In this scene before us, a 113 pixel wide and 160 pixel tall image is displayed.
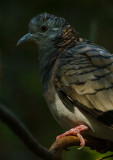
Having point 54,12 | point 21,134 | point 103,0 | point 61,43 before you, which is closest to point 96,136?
point 61,43

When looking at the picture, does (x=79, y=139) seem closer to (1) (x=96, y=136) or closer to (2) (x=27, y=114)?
(1) (x=96, y=136)

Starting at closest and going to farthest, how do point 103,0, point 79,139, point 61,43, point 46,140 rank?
point 79,139
point 61,43
point 103,0
point 46,140

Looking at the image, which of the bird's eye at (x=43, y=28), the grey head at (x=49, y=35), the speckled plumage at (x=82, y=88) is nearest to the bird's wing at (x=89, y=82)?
the speckled plumage at (x=82, y=88)

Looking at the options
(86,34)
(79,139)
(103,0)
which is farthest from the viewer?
(86,34)

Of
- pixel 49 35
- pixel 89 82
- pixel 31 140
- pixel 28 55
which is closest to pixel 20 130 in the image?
pixel 31 140

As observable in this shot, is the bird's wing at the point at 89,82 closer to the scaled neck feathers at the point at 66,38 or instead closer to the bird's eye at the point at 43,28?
the scaled neck feathers at the point at 66,38

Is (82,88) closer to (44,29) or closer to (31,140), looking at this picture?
(44,29)

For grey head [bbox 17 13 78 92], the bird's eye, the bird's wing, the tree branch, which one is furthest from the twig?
the bird's eye

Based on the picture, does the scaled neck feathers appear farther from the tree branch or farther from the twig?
the twig
